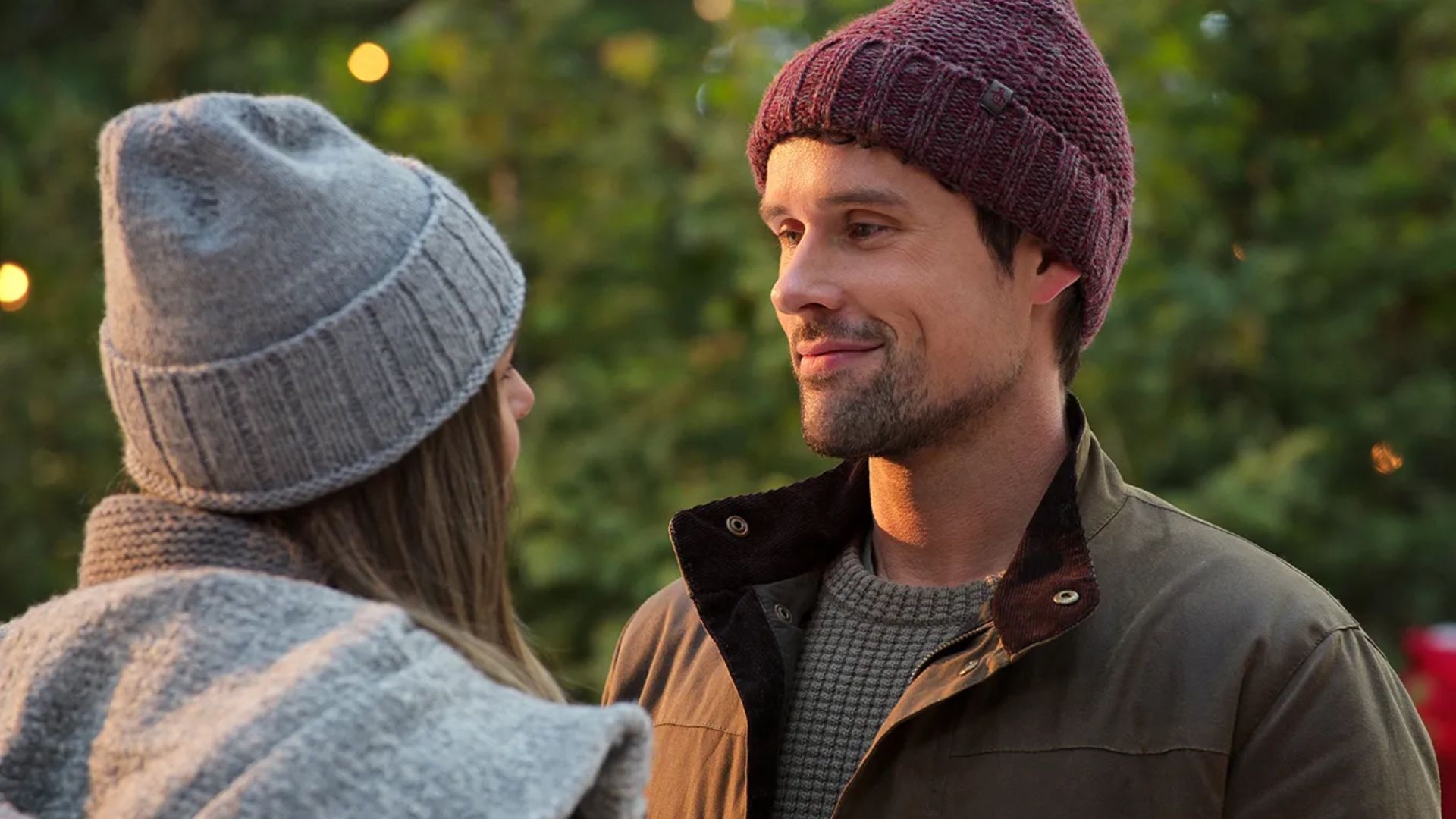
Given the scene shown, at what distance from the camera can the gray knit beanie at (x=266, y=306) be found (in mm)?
1529

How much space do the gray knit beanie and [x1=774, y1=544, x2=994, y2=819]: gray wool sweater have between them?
810mm

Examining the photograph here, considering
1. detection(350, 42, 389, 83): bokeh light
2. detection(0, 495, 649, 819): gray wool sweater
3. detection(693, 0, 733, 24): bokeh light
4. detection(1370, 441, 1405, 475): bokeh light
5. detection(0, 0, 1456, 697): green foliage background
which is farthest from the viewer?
detection(350, 42, 389, 83): bokeh light

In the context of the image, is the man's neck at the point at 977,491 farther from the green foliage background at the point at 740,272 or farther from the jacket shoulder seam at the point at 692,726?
the green foliage background at the point at 740,272

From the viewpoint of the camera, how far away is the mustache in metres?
2.30

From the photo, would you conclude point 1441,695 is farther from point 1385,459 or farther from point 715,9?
point 715,9

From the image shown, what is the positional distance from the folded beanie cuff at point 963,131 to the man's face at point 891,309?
5cm

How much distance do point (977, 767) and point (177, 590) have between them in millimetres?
990

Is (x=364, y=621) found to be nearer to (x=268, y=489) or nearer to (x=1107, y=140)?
(x=268, y=489)

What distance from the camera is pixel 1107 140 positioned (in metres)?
2.34

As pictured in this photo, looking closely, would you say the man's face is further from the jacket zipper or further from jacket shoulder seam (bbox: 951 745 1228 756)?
jacket shoulder seam (bbox: 951 745 1228 756)

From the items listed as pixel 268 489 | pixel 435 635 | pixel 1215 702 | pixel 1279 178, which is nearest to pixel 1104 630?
pixel 1215 702

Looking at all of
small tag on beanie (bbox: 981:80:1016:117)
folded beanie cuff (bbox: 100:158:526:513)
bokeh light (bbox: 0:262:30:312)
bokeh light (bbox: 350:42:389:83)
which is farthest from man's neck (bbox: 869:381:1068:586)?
bokeh light (bbox: 0:262:30:312)

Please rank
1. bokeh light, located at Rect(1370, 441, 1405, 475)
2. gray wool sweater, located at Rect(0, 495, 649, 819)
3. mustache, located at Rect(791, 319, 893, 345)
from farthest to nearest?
1. bokeh light, located at Rect(1370, 441, 1405, 475)
2. mustache, located at Rect(791, 319, 893, 345)
3. gray wool sweater, located at Rect(0, 495, 649, 819)

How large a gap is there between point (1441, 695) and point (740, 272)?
253 centimetres
